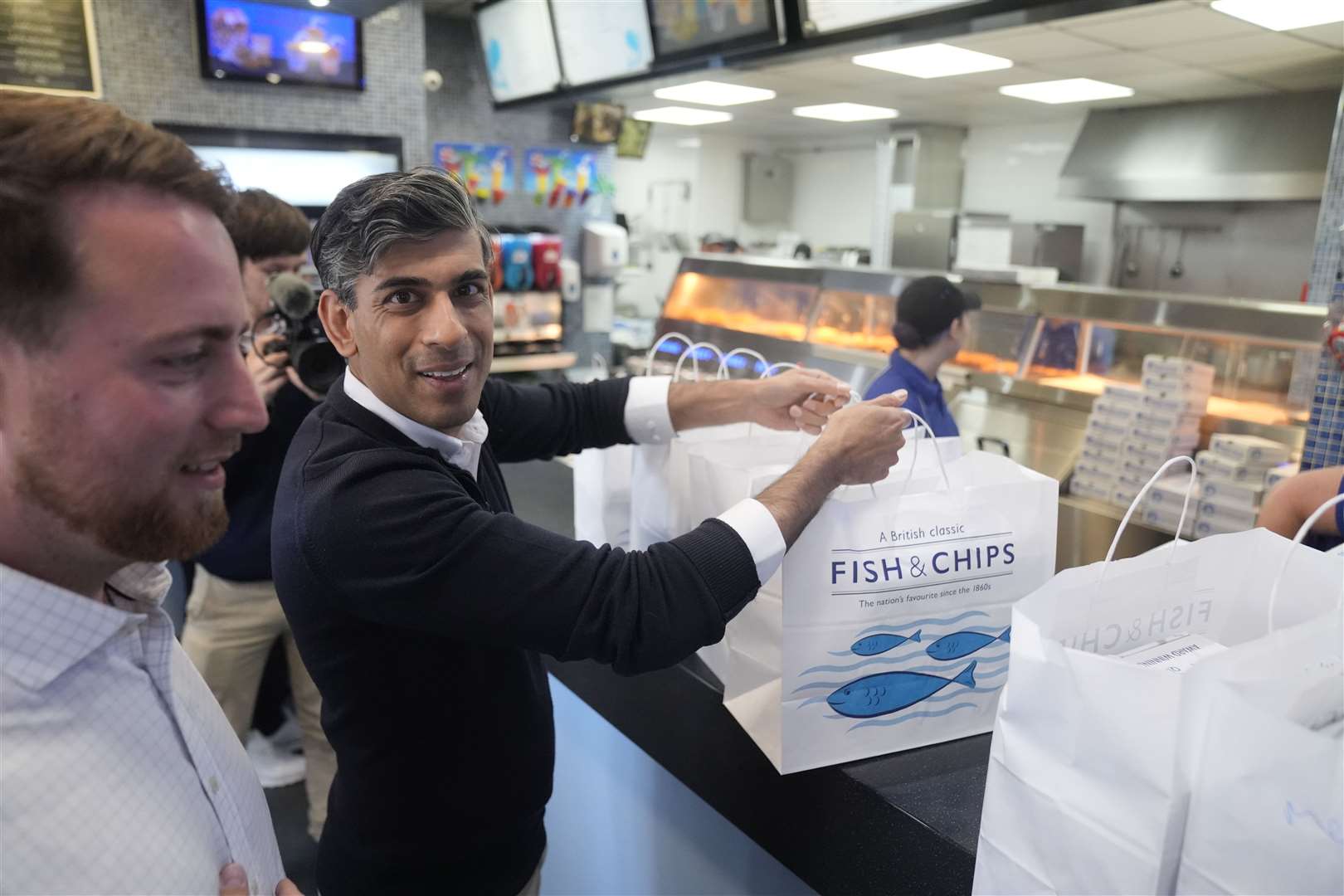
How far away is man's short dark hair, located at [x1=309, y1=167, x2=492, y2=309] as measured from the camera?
1.25 meters

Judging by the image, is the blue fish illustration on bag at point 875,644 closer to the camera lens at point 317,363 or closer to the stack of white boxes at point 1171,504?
the camera lens at point 317,363

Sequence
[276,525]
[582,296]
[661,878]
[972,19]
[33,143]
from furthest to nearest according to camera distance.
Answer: [582,296] < [972,19] < [661,878] < [276,525] < [33,143]

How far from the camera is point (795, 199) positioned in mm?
10727

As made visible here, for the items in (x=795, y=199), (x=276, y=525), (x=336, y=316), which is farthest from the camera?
(x=795, y=199)

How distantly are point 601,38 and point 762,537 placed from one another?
4261 millimetres

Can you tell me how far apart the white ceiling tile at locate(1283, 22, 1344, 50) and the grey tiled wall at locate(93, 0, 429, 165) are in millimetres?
4344

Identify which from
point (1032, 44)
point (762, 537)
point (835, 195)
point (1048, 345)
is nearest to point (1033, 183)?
point (835, 195)

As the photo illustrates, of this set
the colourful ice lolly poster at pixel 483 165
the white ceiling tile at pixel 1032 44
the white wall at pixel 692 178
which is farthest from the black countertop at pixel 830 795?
the white wall at pixel 692 178

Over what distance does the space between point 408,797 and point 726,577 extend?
0.60 m

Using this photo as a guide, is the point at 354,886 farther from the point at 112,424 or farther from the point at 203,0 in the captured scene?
the point at 203,0

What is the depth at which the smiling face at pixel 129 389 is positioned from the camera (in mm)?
706

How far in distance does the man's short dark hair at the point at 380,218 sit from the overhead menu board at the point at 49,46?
3.97m

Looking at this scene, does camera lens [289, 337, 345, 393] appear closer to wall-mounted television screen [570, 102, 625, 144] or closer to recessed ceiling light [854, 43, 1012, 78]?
recessed ceiling light [854, 43, 1012, 78]

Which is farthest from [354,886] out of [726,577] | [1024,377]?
[1024,377]
